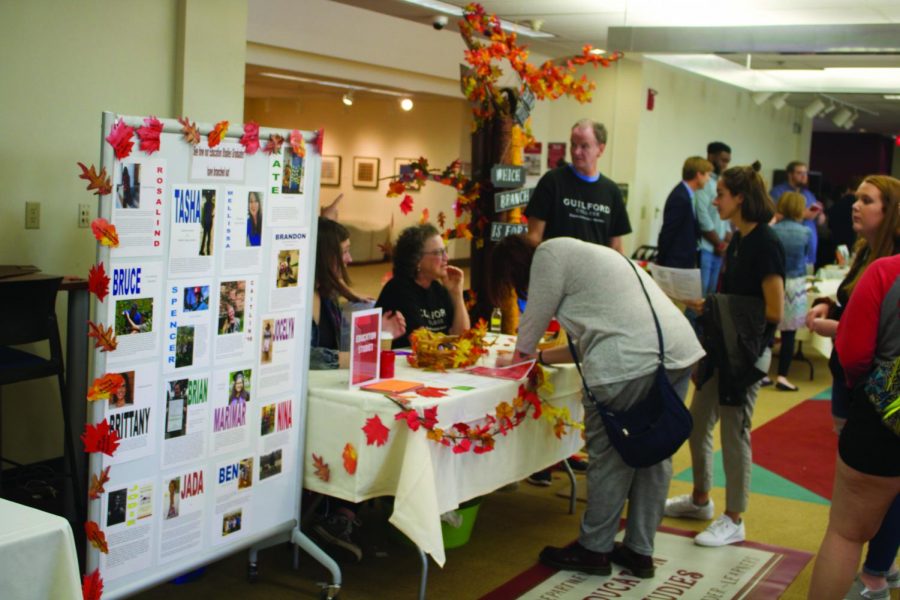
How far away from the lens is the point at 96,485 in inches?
107

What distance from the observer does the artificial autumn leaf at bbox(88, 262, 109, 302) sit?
2.61 metres

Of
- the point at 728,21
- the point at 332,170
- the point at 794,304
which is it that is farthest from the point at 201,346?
the point at 332,170

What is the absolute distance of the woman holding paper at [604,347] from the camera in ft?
11.3

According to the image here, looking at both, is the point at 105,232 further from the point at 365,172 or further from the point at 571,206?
the point at 365,172

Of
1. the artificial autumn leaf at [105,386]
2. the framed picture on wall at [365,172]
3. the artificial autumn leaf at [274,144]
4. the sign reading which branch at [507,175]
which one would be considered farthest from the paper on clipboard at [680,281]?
the framed picture on wall at [365,172]

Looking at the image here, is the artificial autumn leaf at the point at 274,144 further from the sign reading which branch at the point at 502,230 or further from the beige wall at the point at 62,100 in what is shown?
the beige wall at the point at 62,100

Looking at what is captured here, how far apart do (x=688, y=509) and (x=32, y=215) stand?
3.08m

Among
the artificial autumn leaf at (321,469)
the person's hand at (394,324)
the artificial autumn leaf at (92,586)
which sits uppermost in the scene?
the person's hand at (394,324)

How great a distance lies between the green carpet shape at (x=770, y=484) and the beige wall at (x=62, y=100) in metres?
3.05

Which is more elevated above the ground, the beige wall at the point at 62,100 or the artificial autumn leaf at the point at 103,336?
the beige wall at the point at 62,100

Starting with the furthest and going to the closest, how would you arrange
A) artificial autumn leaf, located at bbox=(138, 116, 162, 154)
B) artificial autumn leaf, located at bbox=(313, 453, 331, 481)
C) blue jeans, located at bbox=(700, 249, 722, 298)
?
blue jeans, located at bbox=(700, 249, 722, 298) < artificial autumn leaf, located at bbox=(313, 453, 331, 481) < artificial autumn leaf, located at bbox=(138, 116, 162, 154)

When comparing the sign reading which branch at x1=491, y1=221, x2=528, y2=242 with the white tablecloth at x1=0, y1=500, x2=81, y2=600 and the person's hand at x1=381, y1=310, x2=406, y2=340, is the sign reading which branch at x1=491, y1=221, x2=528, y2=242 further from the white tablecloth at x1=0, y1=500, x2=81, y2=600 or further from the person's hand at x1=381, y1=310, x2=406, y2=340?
the white tablecloth at x1=0, y1=500, x2=81, y2=600

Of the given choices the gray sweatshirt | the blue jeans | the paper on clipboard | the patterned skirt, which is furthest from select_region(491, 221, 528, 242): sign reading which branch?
the blue jeans

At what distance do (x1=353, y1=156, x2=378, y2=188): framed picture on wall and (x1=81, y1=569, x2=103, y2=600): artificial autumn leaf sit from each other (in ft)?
43.4
